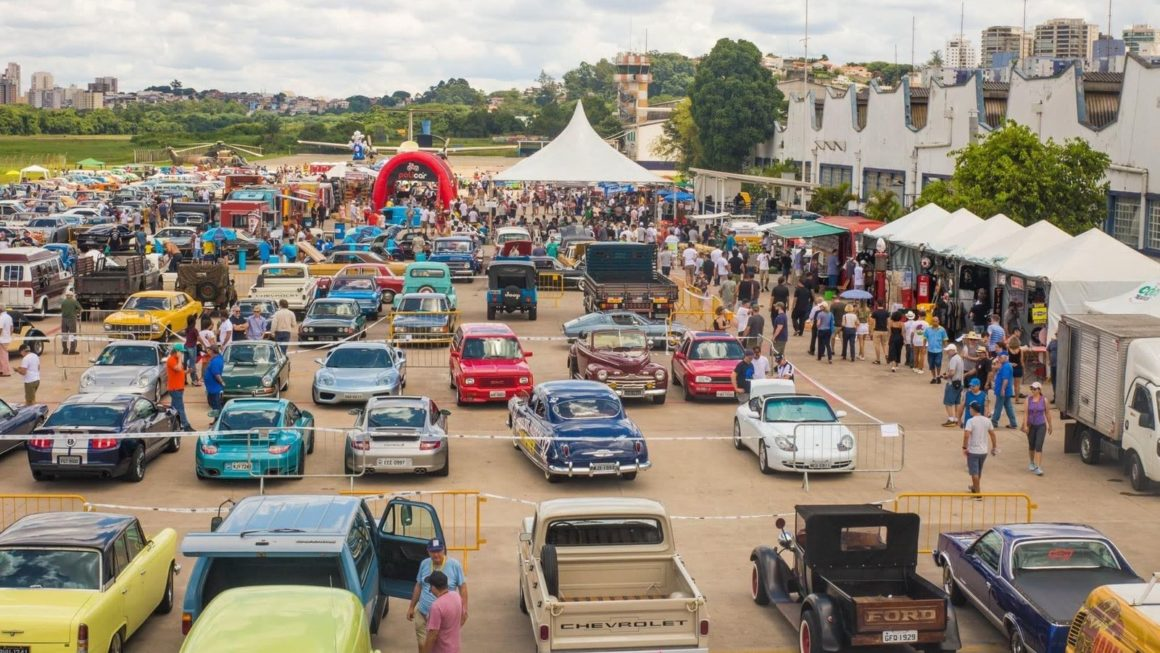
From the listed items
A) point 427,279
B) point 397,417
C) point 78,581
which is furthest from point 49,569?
point 427,279

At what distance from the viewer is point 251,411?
71.2 ft

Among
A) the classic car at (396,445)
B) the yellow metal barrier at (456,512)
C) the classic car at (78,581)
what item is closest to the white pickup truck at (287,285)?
the classic car at (396,445)

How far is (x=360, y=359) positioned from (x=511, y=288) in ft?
41.9

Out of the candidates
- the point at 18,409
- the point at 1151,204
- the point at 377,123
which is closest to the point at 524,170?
the point at 1151,204

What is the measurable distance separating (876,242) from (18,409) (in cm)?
2642

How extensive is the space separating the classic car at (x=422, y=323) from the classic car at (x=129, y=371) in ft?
23.6

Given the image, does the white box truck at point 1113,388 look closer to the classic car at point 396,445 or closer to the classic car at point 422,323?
the classic car at point 396,445

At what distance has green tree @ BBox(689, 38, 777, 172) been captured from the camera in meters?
89.6

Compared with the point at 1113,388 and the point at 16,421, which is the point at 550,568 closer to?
the point at 1113,388

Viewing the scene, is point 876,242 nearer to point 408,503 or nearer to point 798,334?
point 798,334

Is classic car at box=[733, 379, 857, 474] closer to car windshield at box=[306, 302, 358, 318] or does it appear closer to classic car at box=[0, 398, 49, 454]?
classic car at box=[0, 398, 49, 454]

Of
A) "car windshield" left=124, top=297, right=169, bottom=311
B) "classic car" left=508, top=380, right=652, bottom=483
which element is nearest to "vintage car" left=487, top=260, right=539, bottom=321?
"car windshield" left=124, top=297, right=169, bottom=311

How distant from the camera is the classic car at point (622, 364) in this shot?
90.9ft

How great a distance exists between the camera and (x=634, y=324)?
32406 millimetres
